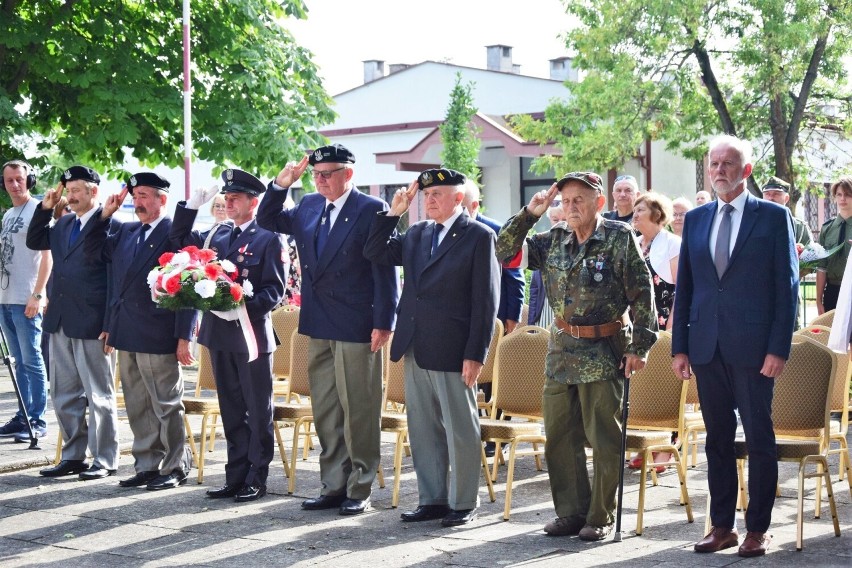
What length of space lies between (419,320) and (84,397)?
9.89 feet

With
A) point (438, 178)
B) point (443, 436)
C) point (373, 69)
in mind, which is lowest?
point (443, 436)

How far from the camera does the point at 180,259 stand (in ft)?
25.5

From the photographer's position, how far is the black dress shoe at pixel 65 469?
29.0 feet

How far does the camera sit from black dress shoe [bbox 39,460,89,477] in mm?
8852

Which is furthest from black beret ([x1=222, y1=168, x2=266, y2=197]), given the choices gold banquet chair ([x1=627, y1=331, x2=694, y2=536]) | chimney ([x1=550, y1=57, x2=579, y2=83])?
chimney ([x1=550, y1=57, x2=579, y2=83])

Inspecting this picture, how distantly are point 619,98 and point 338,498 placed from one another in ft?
57.1

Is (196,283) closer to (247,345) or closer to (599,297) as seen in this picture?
(247,345)

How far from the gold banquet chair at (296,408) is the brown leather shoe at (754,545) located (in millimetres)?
3021

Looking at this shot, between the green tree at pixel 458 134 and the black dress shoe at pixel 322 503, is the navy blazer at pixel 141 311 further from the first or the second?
the green tree at pixel 458 134

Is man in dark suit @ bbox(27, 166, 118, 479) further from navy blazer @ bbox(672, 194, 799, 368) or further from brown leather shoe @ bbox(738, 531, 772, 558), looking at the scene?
brown leather shoe @ bbox(738, 531, 772, 558)

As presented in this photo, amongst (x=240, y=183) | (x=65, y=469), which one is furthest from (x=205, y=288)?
(x=65, y=469)

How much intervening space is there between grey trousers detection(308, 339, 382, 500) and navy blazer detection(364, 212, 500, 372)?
40 centimetres

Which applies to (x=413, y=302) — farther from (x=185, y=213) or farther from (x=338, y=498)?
(x=185, y=213)

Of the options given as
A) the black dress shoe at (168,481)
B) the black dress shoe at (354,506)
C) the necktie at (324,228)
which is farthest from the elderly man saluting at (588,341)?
the black dress shoe at (168,481)
